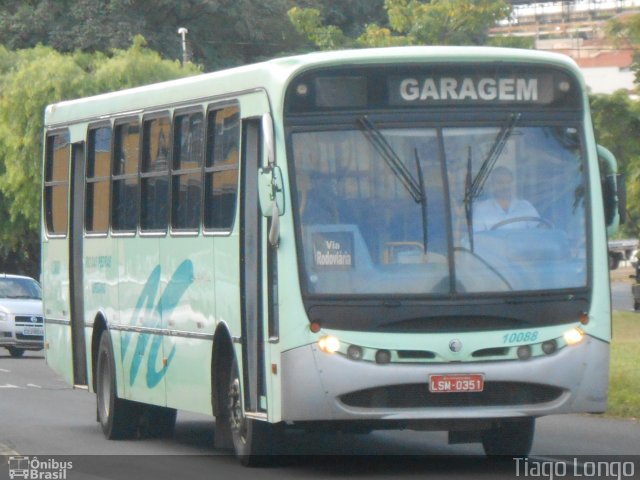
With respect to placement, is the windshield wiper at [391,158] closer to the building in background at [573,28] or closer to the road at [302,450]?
the road at [302,450]

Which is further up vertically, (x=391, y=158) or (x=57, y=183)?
(x=57, y=183)

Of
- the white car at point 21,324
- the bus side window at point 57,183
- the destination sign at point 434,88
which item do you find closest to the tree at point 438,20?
the white car at point 21,324

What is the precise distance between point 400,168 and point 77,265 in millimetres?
6186

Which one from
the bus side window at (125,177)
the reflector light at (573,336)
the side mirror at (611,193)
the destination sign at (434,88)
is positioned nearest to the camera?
the reflector light at (573,336)

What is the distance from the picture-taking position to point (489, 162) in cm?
1167

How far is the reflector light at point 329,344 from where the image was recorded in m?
11.3

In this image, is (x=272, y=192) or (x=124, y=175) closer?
(x=272, y=192)

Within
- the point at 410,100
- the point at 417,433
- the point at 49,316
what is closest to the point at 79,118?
the point at 49,316

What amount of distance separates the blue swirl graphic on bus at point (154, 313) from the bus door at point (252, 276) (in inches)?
53.1

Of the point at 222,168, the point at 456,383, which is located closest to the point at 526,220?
the point at 456,383

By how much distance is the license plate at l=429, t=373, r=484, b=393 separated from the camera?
11.3m

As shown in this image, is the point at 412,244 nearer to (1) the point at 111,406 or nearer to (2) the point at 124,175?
(2) the point at 124,175

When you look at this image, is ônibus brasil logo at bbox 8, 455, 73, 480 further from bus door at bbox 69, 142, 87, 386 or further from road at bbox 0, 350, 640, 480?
bus door at bbox 69, 142, 87, 386

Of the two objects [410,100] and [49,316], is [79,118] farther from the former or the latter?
[410,100]
